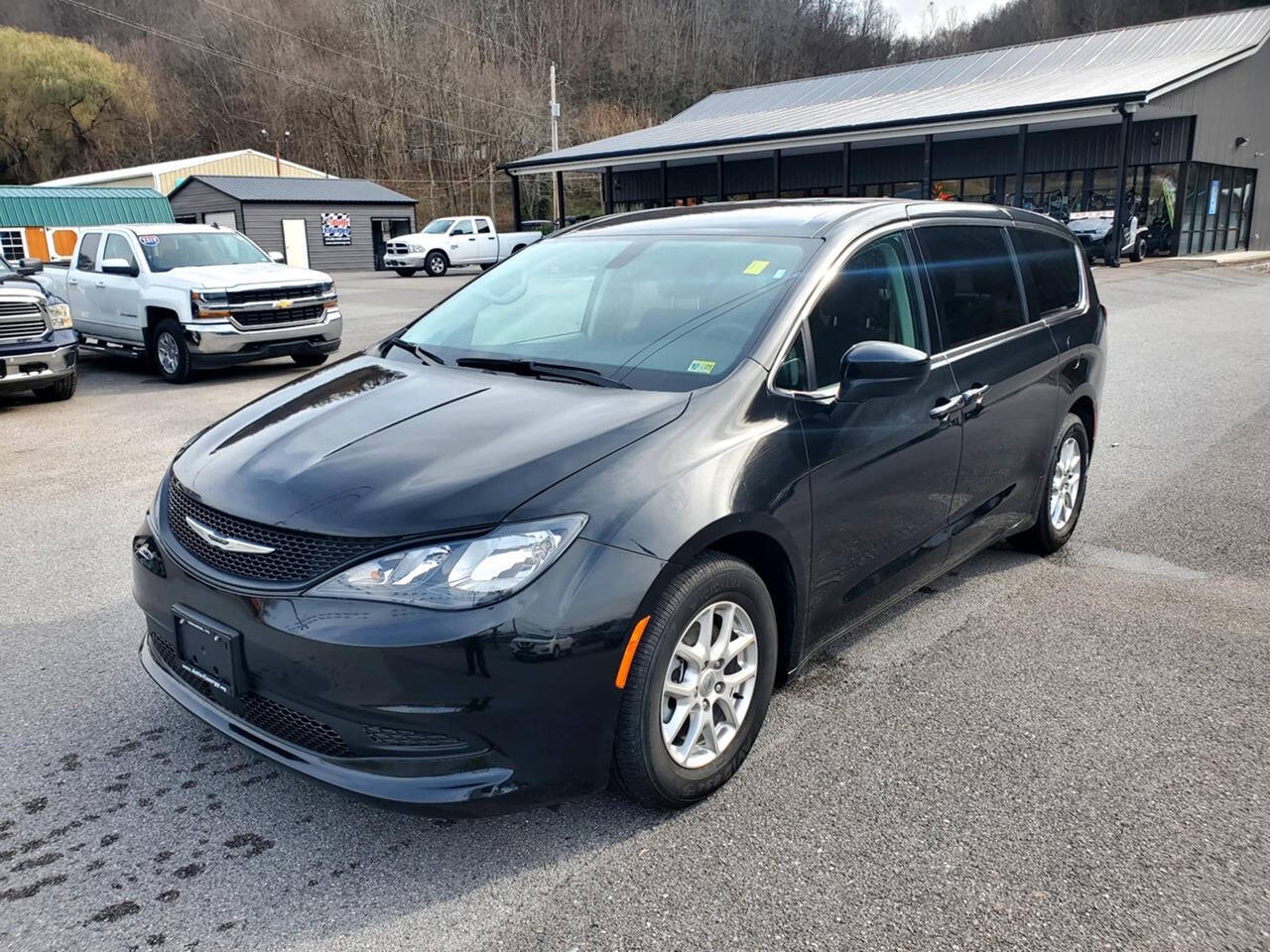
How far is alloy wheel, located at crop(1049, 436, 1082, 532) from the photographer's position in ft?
16.9

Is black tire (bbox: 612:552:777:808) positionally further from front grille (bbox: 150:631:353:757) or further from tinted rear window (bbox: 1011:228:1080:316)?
tinted rear window (bbox: 1011:228:1080:316)

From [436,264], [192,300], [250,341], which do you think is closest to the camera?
[192,300]

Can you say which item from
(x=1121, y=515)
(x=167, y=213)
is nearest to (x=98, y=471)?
(x=1121, y=515)

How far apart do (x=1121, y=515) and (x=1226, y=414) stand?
3.78 m

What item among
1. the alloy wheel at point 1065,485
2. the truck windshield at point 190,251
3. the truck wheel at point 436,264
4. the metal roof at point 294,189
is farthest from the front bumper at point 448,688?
the metal roof at point 294,189

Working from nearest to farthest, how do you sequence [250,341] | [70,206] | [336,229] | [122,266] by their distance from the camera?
[250,341]
[122,266]
[70,206]
[336,229]

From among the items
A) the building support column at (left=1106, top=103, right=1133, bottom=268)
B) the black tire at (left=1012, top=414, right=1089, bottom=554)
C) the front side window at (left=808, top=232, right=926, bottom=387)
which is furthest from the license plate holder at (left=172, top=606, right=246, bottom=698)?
the building support column at (left=1106, top=103, right=1133, bottom=268)

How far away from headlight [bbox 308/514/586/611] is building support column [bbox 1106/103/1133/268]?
25705 mm

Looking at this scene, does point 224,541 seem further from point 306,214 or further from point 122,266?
point 306,214

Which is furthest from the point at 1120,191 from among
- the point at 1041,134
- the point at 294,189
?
the point at 294,189

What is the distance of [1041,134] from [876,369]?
32.3 m

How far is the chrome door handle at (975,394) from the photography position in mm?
4055

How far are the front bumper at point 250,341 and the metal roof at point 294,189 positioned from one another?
31984 millimetres

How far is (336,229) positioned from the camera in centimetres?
4356
